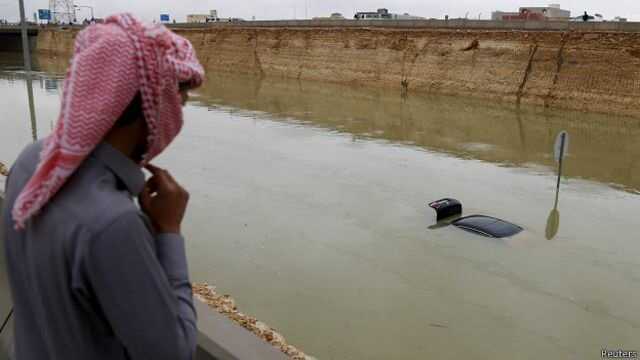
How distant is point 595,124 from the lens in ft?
76.1

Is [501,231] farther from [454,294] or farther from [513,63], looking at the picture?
[513,63]

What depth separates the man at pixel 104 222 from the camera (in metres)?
1.22

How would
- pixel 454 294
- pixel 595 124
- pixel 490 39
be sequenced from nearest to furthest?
1. pixel 454 294
2. pixel 595 124
3. pixel 490 39

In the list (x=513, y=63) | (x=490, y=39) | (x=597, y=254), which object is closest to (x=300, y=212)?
(x=597, y=254)

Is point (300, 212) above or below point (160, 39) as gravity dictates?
below

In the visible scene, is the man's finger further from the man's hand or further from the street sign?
the street sign

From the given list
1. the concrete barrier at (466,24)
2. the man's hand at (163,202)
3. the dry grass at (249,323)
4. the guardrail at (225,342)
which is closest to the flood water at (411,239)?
the dry grass at (249,323)

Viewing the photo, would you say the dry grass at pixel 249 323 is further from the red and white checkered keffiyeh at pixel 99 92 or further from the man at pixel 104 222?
the red and white checkered keffiyeh at pixel 99 92

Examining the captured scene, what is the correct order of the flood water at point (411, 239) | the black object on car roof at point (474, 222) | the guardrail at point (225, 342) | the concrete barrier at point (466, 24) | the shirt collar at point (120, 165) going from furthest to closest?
the concrete barrier at point (466, 24) < the black object on car roof at point (474, 222) < the flood water at point (411, 239) < the guardrail at point (225, 342) < the shirt collar at point (120, 165)

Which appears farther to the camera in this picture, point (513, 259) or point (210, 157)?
point (210, 157)

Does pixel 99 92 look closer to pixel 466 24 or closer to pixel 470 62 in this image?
pixel 470 62

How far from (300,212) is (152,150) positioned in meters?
9.20

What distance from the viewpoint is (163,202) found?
147 centimetres

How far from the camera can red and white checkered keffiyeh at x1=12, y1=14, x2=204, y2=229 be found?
4.22ft
